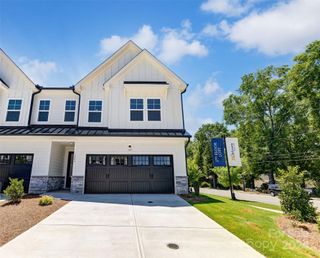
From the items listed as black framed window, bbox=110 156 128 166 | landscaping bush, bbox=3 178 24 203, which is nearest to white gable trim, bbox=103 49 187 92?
black framed window, bbox=110 156 128 166

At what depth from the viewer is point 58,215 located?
21.7 ft

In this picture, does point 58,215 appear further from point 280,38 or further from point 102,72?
point 280,38

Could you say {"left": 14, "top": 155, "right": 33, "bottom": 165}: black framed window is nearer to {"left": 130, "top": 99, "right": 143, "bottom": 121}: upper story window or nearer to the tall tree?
{"left": 130, "top": 99, "right": 143, "bottom": 121}: upper story window

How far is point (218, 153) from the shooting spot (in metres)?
13.9

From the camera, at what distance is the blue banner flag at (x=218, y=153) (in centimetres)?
1370

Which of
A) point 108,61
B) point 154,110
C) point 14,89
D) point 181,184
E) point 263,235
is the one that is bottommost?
point 263,235

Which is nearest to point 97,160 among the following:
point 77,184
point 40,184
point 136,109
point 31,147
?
point 77,184

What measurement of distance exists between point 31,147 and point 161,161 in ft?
28.5

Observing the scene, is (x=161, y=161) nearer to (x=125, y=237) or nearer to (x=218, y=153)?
(x=218, y=153)

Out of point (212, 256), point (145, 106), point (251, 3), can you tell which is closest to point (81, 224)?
point (212, 256)

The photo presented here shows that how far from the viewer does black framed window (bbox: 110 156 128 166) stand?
40.8 feet

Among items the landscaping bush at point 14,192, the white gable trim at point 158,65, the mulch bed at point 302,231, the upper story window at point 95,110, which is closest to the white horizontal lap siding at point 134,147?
the upper story window at point 95,110

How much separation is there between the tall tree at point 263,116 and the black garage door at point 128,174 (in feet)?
73.6

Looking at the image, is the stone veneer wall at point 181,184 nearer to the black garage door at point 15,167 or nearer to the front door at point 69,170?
the front door at point 69,170
